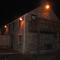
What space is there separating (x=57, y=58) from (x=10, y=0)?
24.8 ft

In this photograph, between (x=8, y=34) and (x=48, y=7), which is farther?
(x=8, y=34)

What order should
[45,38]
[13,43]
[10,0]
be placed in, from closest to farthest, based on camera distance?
[10,0], [45,38], [13,43]

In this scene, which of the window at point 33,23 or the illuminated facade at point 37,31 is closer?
the illuminated facade at point 37,31

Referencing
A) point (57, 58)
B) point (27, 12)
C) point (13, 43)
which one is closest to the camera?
point (57, 58)

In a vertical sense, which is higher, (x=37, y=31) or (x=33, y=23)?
(x=33, y=23)

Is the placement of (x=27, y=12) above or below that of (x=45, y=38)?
above

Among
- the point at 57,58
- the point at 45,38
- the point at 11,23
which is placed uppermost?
the point at 11,23

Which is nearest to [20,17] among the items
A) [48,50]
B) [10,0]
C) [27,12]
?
[27,12]

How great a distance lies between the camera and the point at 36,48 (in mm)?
27859

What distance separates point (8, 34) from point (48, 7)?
782cm

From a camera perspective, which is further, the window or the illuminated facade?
the window

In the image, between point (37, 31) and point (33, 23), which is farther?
point (37, 31)

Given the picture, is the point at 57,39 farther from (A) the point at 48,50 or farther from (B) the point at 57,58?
(B) the point at 57,58

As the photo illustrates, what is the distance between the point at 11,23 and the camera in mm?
31734
